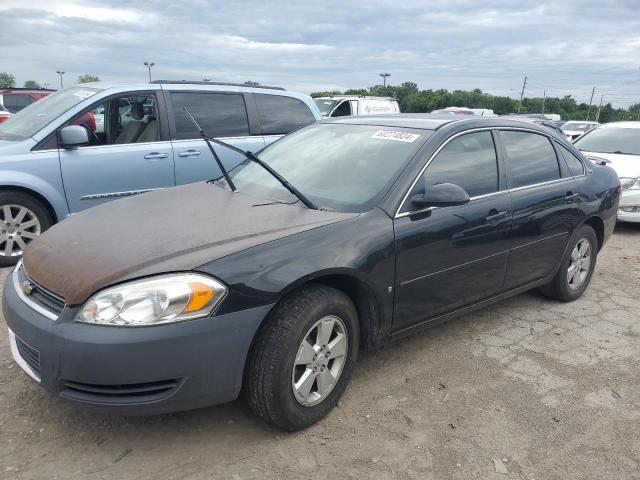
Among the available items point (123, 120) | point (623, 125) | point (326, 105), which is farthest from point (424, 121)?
point (326, 105)

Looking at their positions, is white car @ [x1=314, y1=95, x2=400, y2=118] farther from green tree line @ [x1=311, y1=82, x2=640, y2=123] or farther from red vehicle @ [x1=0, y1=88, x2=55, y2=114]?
green tree line @ [x1=311, y1=82, x2=640, y2=123]

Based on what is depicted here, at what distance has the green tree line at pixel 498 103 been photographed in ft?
214

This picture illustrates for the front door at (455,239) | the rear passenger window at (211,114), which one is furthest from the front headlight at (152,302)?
the rear passenger window at (211,114)

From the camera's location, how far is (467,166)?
3.72 m

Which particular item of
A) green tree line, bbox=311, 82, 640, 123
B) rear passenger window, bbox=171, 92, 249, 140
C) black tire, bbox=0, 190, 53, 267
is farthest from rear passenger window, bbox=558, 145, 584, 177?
green tree line, bbox=311, 82, 640, 123

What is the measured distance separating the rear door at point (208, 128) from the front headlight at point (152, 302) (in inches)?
146

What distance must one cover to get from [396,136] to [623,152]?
6451 millimetres

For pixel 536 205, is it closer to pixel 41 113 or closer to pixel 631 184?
pixel 631 184

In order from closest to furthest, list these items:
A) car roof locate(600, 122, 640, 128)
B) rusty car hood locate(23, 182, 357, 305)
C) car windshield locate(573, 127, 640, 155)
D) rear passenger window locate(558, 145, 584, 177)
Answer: rusty car hood locate(23, 182, 357, 305), rear passenger window locate(558, 145, 584, 177), car windshield locate(573, 127, 640, 155), car roof locate(600, 122, 640, 128)

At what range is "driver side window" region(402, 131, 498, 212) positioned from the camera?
345 centimetres

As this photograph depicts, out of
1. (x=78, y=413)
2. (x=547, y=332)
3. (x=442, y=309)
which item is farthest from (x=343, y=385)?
(x=547, y=332)

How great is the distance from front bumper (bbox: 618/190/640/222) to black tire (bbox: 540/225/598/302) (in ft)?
10.4

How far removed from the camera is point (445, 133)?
11.8 feet

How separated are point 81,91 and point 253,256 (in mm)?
4257
